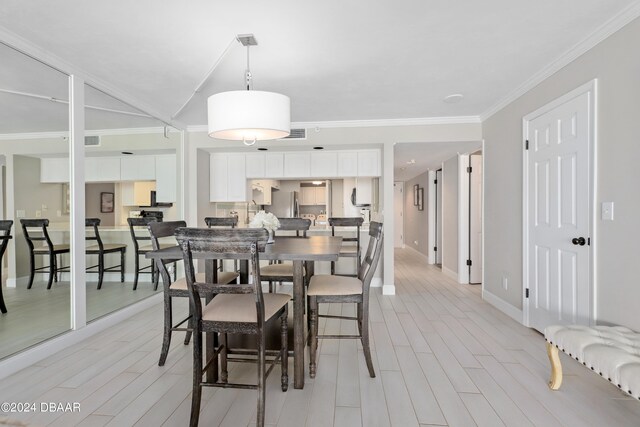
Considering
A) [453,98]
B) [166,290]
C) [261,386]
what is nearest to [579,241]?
[453,98]

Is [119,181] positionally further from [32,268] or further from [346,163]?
[346,163]

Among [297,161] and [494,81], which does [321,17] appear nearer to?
[494,81]

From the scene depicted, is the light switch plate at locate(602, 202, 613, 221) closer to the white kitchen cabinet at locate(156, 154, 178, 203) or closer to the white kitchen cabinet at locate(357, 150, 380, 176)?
the white kitchen cabinet at locate(357, 150, 380, 176)

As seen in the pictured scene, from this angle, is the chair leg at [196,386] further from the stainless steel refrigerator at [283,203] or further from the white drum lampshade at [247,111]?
the stainless steel refrigerator at [283,203]

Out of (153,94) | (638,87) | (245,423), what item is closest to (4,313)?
(245,423)

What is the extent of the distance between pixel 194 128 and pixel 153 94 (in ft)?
3.88

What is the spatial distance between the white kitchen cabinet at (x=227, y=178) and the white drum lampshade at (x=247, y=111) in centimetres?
292

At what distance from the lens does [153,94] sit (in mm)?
3553

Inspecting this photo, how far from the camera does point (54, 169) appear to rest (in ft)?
9.16

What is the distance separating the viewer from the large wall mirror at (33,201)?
243 cm

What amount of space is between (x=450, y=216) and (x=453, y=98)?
2.64m

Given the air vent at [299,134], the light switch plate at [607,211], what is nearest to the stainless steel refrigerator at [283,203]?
the air vent at [299,134]

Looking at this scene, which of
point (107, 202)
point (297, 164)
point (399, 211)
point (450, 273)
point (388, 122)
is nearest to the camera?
point (388, 122)

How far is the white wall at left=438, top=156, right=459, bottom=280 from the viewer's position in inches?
213
